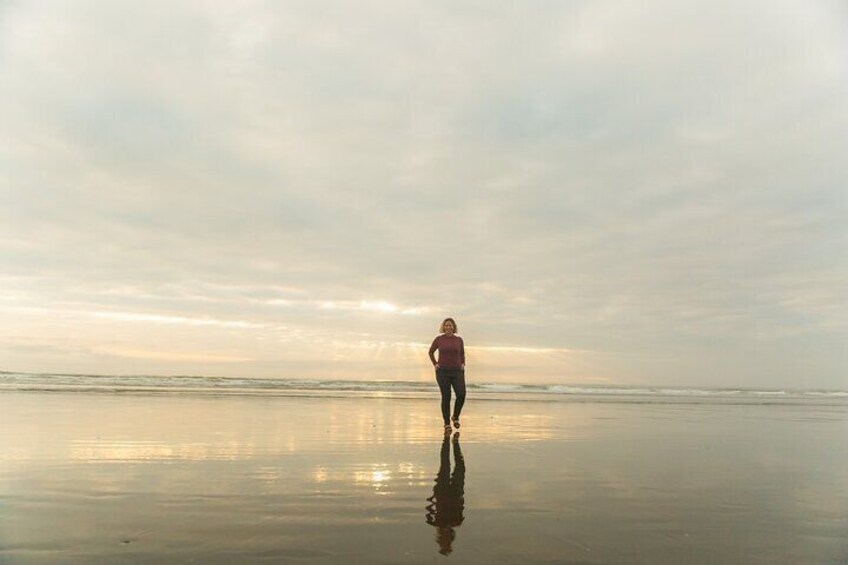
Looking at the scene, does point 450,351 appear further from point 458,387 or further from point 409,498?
point 409,498

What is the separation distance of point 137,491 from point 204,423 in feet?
22.6

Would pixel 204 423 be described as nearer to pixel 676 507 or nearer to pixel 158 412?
pixel 158 412

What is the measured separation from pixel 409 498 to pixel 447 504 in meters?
0.42

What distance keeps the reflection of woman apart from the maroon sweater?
14.9 feet

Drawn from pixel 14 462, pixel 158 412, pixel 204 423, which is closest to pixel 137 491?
pixel 14 462

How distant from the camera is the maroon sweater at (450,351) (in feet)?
39.6

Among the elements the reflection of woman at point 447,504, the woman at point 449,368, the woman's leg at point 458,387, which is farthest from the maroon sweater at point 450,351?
the reflection of woman at point 447,504

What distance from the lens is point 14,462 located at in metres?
6.93

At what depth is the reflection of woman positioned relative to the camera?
161 inches

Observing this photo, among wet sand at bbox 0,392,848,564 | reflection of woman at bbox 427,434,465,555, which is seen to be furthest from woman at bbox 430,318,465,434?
reflection of woman at bbox 427,434,465,555

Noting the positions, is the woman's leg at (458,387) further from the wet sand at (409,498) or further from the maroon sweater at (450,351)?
the wet sand at (409,498)

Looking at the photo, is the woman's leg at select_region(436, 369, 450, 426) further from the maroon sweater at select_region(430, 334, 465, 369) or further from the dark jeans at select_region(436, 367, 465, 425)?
the maroon sweater at select_region(430, 334, 465, 369)

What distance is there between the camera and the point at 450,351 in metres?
12.1

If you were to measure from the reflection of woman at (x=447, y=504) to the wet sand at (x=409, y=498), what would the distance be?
24 millimetres
